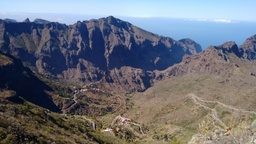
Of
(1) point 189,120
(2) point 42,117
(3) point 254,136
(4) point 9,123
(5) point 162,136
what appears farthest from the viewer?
(1) point 189,120

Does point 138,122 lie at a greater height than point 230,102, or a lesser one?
lesser

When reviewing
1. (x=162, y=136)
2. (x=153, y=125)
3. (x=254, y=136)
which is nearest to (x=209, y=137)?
(x=254, y=136)

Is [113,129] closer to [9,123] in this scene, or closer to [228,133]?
[9,123]

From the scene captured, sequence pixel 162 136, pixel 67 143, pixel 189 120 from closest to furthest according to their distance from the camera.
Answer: pixel 67 143
pixel 162 136
pixel 189 120

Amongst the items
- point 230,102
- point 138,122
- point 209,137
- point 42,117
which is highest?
point 209,137

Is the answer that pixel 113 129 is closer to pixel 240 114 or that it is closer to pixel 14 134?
pixel 240 114

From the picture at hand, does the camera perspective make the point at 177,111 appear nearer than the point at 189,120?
No

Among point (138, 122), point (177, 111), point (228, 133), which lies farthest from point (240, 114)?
point (228, 133)

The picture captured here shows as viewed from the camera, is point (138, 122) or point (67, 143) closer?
point (67, 143)

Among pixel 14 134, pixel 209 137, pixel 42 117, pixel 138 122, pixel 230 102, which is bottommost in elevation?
pixel 138 122
